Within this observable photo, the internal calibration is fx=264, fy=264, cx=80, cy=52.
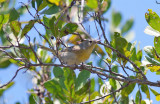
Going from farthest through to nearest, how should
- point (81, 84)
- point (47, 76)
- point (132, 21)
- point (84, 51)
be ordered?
point (132, 21) → point (47, 76) → point (84, 51) → point (81, 84)

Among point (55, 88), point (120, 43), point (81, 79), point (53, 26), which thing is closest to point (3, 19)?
point (53, 26)

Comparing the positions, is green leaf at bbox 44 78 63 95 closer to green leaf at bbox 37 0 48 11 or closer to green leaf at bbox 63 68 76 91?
green leaf at bbox 63 68 76 91

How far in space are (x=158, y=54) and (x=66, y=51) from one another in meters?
1.40

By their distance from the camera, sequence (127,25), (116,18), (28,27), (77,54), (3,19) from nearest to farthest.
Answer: (28,27)
(3,19)
(77,54)
(127,25)
(116,18)

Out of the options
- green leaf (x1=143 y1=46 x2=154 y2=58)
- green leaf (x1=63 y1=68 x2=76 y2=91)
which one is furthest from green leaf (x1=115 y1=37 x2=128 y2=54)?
green leaf (x1=63 y1=68 x2=76 y2=91)

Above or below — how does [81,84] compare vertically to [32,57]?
below

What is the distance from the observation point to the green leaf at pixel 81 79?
298cm

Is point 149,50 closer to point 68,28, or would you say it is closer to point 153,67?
point 153,67

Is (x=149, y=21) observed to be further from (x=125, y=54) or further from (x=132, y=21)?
(x=132, y=21)

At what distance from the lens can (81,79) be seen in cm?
301

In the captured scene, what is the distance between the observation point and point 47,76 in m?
3.66

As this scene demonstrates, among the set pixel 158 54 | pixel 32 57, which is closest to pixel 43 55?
pixel 32 57

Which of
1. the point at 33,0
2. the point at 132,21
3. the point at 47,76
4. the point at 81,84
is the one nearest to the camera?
the point at 33,0

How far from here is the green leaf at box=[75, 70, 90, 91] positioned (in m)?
2.98
